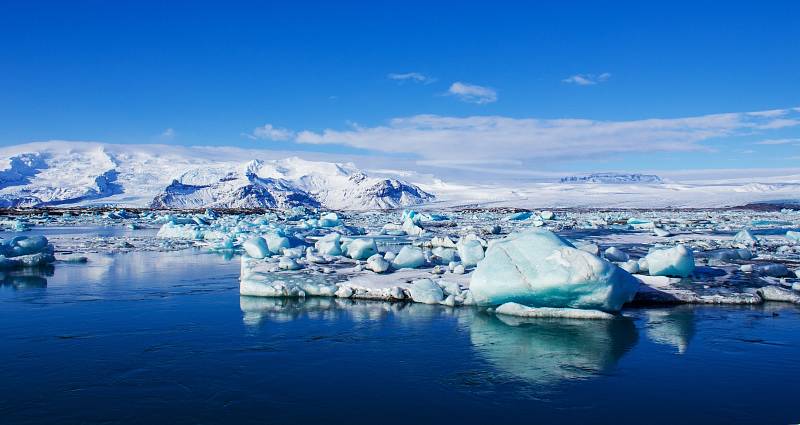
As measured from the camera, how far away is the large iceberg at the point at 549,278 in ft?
28.0

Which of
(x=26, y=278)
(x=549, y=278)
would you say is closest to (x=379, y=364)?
(x=549, y=278)

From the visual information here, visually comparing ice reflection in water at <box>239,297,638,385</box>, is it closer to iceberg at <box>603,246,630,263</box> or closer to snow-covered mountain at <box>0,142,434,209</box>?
iceberg at <box>603,246,630,263</box>

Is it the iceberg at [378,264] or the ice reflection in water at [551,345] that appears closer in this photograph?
the ice reflection in water at [551,345]

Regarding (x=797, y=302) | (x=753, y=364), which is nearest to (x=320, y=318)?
(x=753, y=364)

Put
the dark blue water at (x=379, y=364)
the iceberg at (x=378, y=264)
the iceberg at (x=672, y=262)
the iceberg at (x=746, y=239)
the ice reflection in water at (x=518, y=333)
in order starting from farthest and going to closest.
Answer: the iceberg at (x=746, y=239) → the iceberg at (x=378, y=264) → the iceberg at (x=672, y=262) → the ice reflection in water at (x=518, y=333) → the dark blue water at (x=379, y=364)

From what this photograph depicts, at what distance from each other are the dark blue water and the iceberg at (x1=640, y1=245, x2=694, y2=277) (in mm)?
1714

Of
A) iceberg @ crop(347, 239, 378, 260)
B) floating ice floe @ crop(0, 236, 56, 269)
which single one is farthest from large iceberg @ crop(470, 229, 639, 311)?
floating ice floe @ crop(0, 236, 56, 269)

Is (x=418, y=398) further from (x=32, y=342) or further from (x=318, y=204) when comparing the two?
(x=318, y=204)

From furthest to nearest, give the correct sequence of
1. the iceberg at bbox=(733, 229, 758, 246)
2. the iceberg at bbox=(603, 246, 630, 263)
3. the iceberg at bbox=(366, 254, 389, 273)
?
the iceberg at bbox=(733, 229, 758, 246)
the iceberg at bbox=(603, 246, 630, 263)
the iceberg at bbox=(366, 254, 389, 273)

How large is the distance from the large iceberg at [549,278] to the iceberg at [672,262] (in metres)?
2.07

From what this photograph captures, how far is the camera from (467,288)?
10188 mm

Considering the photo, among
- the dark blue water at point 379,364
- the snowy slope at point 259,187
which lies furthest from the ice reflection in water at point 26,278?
the snowy slope at point 259,187

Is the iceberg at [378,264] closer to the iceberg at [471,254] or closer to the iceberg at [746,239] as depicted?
the iceberg at [471,254]

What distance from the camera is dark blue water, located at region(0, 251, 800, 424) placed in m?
5.31
